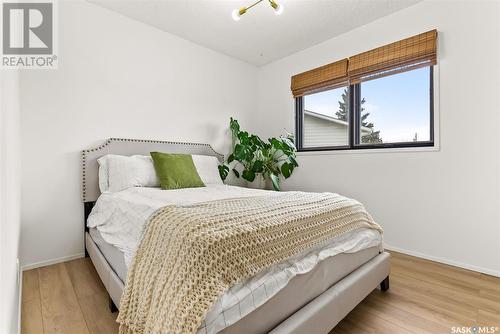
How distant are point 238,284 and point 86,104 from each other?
2361mm

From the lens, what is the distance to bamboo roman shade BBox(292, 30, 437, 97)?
92.2 inches

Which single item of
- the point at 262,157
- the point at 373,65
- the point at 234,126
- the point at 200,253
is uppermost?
the point at 373,65

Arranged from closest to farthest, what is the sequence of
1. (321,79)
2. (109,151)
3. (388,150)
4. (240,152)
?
1. (109,151)
2. (388,150)
3. (321,79)
4. (240,152)

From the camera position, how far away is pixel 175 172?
2416 mm

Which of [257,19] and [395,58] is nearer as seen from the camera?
[395,58]

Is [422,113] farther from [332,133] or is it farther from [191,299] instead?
[191,299]

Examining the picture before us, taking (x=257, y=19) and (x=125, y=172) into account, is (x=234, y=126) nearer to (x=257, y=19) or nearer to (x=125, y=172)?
(x=257, y=19)

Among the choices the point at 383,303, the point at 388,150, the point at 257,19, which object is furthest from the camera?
the point at 257,19

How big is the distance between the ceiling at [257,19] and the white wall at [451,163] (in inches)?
10.4

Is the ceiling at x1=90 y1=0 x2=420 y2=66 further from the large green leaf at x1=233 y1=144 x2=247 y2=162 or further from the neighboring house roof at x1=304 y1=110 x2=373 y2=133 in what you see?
the large green leaf at x1=233 y1=144 x2=247 y2=162

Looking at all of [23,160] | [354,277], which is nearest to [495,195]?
[354,277]

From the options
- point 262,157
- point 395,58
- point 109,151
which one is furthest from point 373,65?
→ point 109,151

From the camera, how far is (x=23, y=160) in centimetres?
210

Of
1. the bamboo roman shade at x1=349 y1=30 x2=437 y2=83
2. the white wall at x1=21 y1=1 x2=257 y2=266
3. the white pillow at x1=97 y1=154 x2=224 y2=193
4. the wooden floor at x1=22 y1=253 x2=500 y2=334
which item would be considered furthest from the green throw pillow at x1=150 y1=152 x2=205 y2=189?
the bamboo roman shade at x1=349 y1=30 x2=437 y2=83
